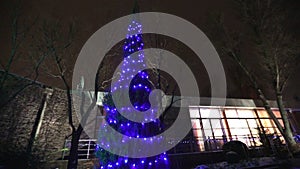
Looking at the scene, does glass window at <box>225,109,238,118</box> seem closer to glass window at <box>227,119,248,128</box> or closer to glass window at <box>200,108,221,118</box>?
glass window at <box>227,119,248,128</box>

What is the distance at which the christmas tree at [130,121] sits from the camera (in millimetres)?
5293

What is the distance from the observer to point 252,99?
616 inches

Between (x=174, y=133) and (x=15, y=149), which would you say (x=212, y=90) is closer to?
(x=174, y=133)


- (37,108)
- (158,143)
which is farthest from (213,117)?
(37,108)

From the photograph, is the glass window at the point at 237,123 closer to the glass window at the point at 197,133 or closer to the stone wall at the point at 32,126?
the glass window at the point at 197,133

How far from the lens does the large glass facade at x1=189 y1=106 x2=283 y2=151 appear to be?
1274cm

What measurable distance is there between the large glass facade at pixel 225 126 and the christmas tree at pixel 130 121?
25.1 ft

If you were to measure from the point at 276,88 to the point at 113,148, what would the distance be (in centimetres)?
1108

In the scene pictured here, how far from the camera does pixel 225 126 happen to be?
1416 cm

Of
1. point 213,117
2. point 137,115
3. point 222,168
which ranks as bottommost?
point 222,168

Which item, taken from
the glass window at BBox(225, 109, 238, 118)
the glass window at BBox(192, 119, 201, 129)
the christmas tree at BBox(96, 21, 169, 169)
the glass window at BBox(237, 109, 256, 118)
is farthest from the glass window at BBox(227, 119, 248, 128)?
the christmas tree at BBox(96, 21, 169, 169)

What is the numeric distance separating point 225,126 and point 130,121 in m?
11.3

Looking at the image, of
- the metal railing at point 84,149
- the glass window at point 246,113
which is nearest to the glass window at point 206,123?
the glass window at point 246,113

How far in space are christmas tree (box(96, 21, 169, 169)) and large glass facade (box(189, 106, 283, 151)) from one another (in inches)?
302
